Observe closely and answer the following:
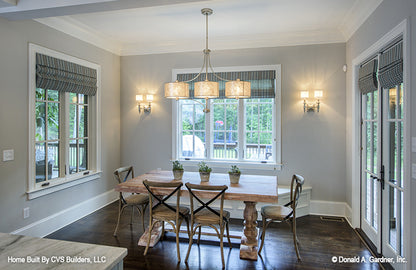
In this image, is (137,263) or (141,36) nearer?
(137,263)

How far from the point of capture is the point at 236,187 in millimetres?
2965

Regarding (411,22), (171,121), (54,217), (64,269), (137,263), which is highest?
(411,22)

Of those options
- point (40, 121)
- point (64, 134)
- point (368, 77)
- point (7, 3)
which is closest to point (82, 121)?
point (64, 134)

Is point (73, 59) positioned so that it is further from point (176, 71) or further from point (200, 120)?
point (200, 120)

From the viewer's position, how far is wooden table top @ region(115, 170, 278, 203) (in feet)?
8.84

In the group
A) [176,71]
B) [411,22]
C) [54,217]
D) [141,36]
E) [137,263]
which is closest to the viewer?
[411,22]

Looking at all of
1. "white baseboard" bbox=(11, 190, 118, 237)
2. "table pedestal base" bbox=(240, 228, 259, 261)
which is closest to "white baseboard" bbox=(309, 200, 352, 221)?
"table pedestal base" bbox=(240, 228, 259, 261)

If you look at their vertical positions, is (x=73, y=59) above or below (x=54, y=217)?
above

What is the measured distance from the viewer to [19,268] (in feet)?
3.35

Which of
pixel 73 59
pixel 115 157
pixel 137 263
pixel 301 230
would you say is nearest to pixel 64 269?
pixel 137 263

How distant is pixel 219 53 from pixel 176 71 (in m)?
0.83

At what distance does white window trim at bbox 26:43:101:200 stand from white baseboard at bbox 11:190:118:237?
35cm

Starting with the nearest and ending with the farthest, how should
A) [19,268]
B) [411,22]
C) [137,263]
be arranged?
[19,268]
[411,22]
[137,263]

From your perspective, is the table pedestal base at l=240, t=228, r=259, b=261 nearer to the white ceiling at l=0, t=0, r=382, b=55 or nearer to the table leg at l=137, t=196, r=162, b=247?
the table leg at l=137, t=196, r=162, b=247
